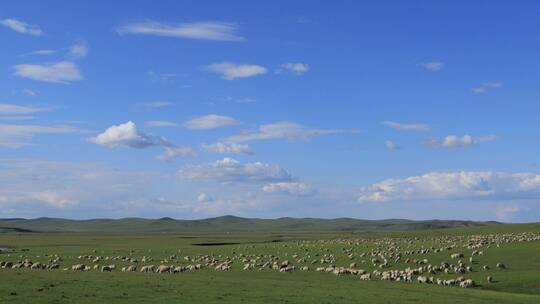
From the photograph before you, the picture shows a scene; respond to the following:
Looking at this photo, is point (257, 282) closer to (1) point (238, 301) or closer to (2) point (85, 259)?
(1) point (238, 301)

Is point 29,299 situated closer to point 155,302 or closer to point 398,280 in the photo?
point 155,302

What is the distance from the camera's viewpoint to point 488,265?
4400cm

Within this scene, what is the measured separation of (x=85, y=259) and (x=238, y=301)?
3257cm

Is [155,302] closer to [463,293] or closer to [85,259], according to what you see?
[463,293]

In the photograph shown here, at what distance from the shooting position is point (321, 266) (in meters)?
46.3

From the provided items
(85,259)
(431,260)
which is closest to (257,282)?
(431,260)

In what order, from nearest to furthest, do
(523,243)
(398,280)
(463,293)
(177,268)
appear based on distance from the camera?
(463,293) < (398,280) < (177,268) < (523,243)

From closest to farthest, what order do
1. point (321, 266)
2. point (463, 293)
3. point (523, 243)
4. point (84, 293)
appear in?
point (84, 293) < point (463, 293) < point (321, 266) < point (523, 243)

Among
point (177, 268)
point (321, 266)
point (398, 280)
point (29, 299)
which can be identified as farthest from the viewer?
point (321, 266)

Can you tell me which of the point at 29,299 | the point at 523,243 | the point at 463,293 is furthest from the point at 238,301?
the point at 523,243

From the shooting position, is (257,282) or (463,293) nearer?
(463,293)

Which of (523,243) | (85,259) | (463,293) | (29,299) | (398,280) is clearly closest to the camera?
(29,299)

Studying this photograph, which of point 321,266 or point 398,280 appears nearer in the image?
point 398,280

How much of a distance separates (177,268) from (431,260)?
62.8ft
